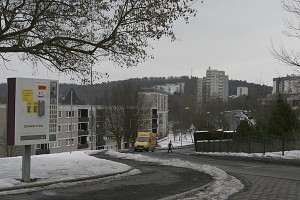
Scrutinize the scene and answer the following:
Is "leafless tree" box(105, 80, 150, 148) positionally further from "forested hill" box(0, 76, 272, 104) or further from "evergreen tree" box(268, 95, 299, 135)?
"evergreen tree" box(268, 95, 299, 135)

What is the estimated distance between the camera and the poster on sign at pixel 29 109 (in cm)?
1046

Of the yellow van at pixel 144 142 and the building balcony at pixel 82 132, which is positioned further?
the building balcony at pixel 82 132

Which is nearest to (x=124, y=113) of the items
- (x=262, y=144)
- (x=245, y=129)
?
(x=245, y=129)

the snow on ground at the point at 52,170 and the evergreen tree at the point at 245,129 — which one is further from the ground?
the evergreen tree at the point at 245,129

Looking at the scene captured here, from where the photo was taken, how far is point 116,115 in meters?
64.6

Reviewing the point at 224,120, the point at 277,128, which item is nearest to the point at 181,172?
the point at 277,128

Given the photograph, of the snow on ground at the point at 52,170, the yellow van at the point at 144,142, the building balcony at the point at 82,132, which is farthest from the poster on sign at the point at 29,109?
the building balcony at the point at 82,132

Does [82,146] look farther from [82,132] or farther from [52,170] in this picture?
[52,170]

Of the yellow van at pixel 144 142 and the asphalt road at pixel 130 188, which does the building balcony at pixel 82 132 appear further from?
the asphalt road at pixel 130 188

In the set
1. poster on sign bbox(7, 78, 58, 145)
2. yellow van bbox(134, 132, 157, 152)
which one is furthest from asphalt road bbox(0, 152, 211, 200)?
yellow van bbox(134, 132, 157, 152)

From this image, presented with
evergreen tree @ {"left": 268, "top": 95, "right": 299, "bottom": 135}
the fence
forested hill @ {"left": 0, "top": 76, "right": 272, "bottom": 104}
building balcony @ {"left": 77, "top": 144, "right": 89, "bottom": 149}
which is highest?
forested hill @ {"left": 0, "top": 76, "right": 272, "bottom": 104}

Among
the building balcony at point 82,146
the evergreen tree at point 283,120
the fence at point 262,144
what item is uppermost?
the evergreen tree at point 283,120

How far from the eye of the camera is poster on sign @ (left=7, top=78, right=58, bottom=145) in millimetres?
10461

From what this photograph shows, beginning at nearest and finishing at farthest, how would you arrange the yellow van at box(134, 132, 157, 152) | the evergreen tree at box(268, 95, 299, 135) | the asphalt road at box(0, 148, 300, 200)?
1. the asphalt road at box(0, 148, 300, 200)
2. the evergreen tree at box(268, 95, 299, 135)
3. the yellow van at box(134, 132, 157, 152)
